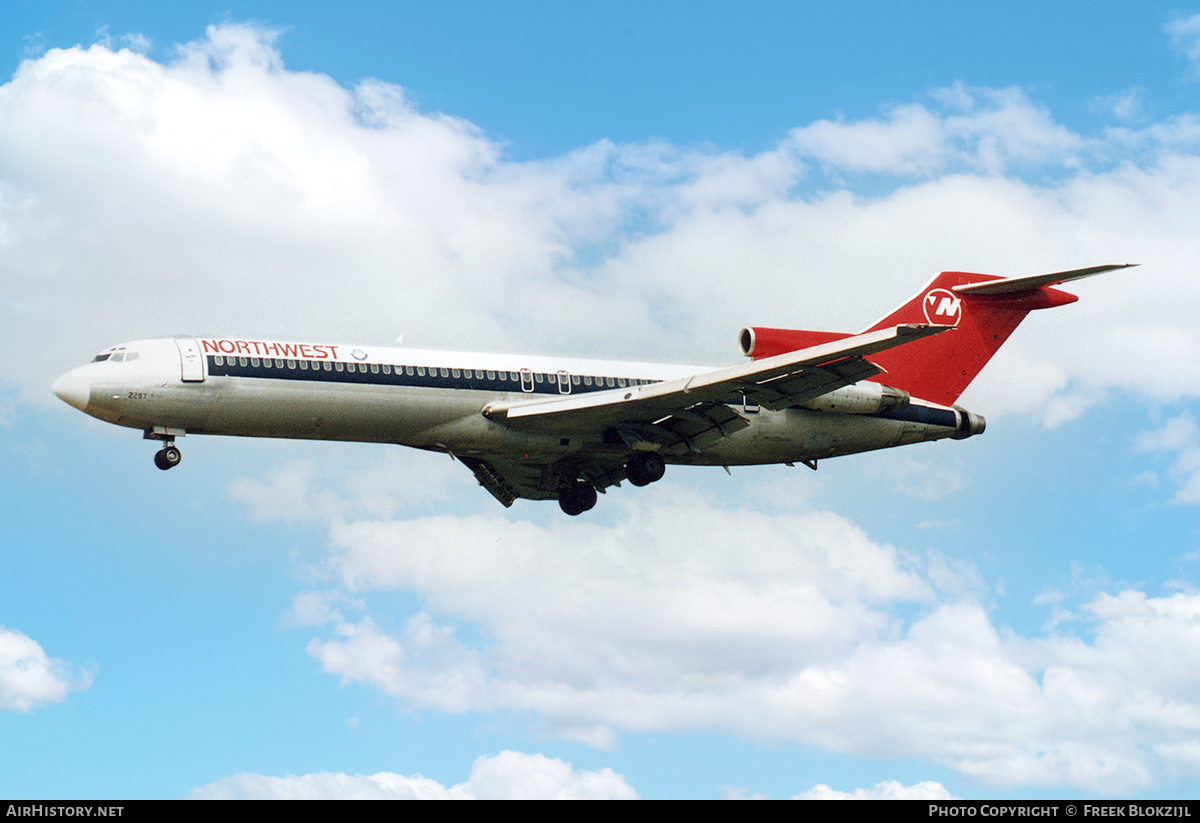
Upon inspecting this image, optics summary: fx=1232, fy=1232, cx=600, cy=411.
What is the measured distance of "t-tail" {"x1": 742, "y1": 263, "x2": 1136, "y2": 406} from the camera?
33.1m

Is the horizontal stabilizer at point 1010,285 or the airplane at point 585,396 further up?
the horizontal stabilizer at point 1010,285

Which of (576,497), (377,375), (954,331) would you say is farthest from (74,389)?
(954,331)

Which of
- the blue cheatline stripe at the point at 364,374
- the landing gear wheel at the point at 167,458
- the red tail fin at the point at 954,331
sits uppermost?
the red tail fin at the point at 954,331

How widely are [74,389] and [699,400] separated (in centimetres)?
1360

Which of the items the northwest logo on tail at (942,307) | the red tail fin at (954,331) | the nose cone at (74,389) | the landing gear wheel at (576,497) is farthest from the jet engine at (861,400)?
the nose cone at (74,389)

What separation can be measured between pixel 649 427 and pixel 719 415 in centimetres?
174

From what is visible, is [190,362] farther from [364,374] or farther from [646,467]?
[646,467]

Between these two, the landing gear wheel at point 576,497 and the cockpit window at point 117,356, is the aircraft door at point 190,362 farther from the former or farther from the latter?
the landing gear wheel at point 576,497

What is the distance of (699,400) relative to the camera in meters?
28.4

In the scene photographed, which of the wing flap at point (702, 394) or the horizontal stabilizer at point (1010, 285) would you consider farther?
the horizontal stabilizer at point (1010, 285)

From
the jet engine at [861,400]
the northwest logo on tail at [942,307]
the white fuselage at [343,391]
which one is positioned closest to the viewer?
the white fuselage at [343,391]

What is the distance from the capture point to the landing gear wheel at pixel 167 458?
88.2ft

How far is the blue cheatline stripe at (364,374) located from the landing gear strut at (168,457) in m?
1.98
